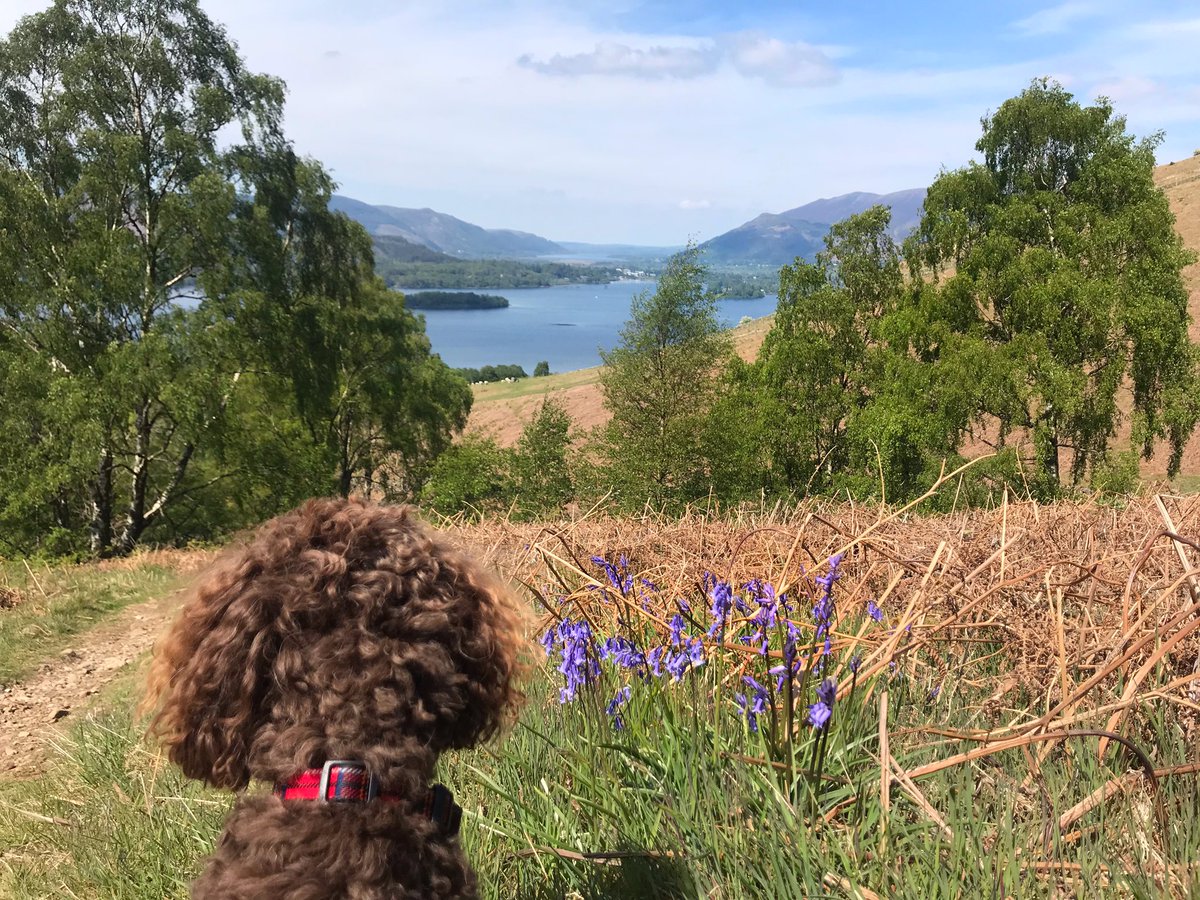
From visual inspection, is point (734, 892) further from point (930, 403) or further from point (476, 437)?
point (476, 437)

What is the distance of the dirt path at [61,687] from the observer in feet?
18.6

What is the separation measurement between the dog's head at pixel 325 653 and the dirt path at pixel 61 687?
3530 mm

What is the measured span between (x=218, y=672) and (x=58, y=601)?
10254 millimetres

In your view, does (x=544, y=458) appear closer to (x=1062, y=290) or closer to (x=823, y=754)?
(x=1062, y=290)

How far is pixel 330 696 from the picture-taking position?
1587mm

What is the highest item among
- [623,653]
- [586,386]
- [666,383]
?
[623,653]

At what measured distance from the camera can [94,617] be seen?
9625 mm

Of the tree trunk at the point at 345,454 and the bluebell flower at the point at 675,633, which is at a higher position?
the bluebell flower at the point at 675,633

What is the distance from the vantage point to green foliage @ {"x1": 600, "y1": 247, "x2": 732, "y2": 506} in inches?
1210

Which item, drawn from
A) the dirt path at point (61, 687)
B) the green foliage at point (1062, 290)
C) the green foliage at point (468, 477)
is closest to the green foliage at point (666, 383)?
the green foliage at point (468, 477)

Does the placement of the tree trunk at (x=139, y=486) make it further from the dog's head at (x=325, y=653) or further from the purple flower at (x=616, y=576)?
the dog's head at (x=325, y=653)

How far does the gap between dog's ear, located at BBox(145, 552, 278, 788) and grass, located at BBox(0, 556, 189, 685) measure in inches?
260

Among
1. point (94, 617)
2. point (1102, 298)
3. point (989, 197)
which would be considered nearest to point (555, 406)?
point (989, 197)

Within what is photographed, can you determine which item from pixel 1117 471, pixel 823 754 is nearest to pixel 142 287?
pixel 823 754
